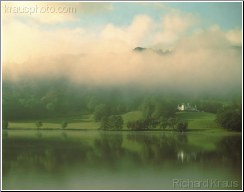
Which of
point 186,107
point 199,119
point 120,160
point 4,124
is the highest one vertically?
point 186,107

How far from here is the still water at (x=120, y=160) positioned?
3895mm

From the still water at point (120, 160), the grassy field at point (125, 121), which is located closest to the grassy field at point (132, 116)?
the grassy field at point (125, 121)

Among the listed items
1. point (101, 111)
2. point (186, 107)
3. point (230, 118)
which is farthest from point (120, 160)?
point (230, 118)

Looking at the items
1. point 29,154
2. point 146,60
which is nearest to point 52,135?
point 29,154

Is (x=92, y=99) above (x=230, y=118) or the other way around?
above

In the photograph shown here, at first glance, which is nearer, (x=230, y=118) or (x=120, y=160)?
(x=120, y=160)

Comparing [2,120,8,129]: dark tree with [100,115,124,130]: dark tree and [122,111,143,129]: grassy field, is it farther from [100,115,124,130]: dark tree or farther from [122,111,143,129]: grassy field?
[122,111,143,129]: grassy field

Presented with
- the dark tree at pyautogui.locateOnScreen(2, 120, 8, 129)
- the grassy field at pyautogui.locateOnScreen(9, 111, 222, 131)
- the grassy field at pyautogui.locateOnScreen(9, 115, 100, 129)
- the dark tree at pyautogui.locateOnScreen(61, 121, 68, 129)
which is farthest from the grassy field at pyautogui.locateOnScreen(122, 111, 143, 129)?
the dark tree at pyautogui.locateOnScreen(2, 120, 8, 129)

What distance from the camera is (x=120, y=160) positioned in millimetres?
3984

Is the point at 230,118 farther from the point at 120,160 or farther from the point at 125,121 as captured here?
the point at 120,160

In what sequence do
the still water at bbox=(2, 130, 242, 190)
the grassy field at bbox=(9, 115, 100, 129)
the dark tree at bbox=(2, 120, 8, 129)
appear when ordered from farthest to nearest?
the grassy field at bbox=(9, 115, 100, 129), the dark tree at bbox=(2, 120, 8, 129), the still water at bbox=(2, 130, 242, 190)

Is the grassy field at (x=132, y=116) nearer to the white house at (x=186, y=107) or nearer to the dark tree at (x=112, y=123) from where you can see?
the dark tree at (x=112, y=123)

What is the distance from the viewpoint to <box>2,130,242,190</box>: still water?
3895 millimetres

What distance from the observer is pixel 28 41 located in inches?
160
